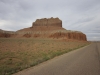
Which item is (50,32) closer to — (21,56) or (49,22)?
(49,22)

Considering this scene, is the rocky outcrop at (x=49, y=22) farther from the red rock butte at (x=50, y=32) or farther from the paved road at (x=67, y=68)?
the paved road at (x=67, y=68)

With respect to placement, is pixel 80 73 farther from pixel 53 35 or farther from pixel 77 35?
pixel 77 35

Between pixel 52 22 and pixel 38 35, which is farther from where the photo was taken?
pixel 52 22

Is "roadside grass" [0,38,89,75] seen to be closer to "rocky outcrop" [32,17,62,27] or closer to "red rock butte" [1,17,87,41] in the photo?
"red rock butte" [1,17,87,41]

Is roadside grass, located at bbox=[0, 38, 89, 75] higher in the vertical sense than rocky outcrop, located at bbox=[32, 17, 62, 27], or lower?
lower

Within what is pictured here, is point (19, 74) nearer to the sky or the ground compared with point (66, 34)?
nearer to the ground

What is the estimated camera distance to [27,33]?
110 metres

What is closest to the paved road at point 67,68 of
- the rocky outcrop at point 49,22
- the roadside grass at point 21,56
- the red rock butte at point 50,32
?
the roadside grass at point 21,56

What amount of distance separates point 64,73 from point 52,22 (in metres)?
134

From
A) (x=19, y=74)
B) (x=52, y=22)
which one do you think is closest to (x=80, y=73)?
(x=19, y=74)

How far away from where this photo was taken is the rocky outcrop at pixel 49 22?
136 m

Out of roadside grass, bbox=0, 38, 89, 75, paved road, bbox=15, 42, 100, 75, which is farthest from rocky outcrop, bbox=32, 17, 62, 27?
paved road, bbox=15, 42, 100, 75

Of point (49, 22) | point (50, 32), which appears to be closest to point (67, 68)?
point (50, 32)

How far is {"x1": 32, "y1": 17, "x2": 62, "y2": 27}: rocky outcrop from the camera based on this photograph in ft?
445
